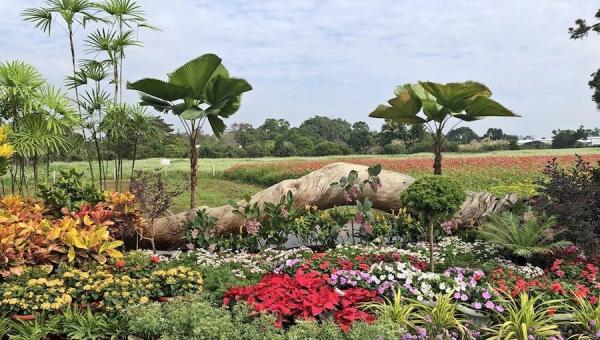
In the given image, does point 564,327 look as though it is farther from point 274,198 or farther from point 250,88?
point 250,88

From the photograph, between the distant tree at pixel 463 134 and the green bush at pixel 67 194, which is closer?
the green bush at pixel 67 194

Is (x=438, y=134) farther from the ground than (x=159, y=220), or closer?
farther from the ground

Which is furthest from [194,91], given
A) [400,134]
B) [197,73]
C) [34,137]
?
[400,134]

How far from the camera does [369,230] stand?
7273 mm

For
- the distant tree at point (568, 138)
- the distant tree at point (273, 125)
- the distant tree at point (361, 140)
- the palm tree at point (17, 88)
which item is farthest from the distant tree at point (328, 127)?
the palm tree at point (17, 88)

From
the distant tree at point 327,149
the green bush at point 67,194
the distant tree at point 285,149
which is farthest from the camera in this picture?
the distant tree at point 285,149

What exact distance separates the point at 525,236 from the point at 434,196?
1.49 m

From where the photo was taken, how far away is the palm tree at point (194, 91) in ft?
27.5

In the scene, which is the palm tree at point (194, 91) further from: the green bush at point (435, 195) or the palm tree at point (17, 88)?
the green bush at point (435, 195)

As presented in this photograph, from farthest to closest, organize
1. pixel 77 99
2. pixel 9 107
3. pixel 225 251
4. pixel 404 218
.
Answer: pixel 77 99 < pixel 9 107 < pixel 404 218 < pixel 225 251

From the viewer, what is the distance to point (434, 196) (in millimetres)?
5371

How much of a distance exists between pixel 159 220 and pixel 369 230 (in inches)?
123

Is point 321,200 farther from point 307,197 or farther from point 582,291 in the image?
point 582,291

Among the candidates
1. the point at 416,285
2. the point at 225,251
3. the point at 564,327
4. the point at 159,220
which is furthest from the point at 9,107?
the point at 564,327
